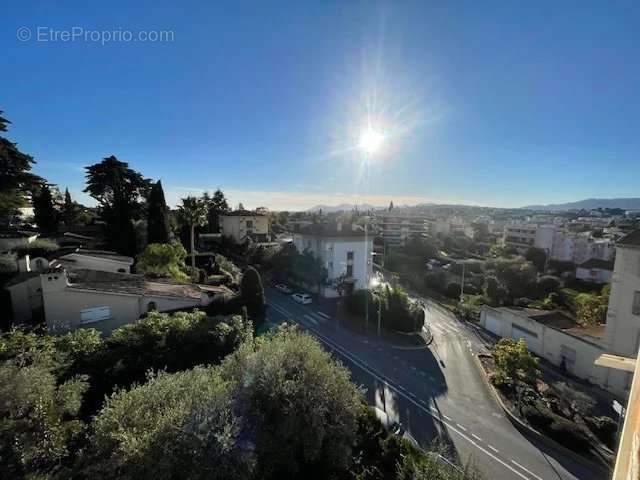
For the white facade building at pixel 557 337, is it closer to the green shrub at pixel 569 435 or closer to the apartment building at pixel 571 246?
the green shrub at pixel 569 435

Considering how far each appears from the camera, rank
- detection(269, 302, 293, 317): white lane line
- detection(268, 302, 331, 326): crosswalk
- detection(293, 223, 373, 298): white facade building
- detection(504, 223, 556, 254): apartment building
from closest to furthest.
A: 1. detection(268, 302, 331, 326): crosswalk
2. detection(269, 302, 293, 317): white lane line
3. detection(293, 223, 373, 298): white facade building
4. detection(504, 223, 556, 254): apartment building

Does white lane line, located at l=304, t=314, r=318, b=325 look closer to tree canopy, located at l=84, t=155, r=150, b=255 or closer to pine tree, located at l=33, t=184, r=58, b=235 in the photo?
tree canopy, located at l=84, t=155, r=150, b=255

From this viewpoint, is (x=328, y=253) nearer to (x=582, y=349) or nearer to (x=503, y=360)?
(x=503, y=360)

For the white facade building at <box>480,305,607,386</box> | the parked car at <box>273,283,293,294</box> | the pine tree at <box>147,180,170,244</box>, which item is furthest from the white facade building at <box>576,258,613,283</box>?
the pine tree at <box>147,180,170,244</box>

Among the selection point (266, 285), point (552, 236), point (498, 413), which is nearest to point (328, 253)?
point (266, 285)

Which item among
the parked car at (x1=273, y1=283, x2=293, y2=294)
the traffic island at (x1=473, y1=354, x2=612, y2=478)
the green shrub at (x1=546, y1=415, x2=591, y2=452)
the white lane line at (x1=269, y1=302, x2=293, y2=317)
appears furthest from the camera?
the parked car at (x1=273, y1=283, x2=293, y2=294)

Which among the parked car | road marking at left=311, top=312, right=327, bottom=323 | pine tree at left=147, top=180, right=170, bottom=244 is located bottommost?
road marking at left=311, top=312, right=327, bottom=323
